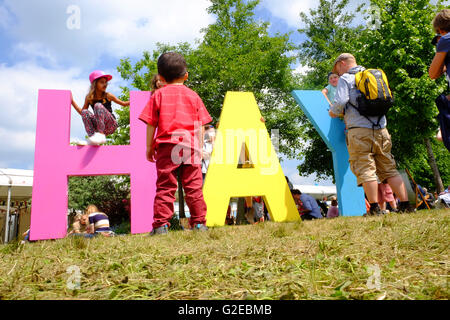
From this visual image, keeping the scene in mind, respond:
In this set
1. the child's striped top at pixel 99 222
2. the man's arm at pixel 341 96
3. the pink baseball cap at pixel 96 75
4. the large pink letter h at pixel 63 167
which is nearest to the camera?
the man's arm at pixel 341 96

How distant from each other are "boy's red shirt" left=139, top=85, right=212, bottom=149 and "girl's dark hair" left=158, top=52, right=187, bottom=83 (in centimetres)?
15

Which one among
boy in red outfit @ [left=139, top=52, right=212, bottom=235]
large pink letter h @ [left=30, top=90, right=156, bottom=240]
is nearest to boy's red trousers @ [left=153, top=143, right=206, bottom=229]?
boy in red outfit @ [left=139, top=52, right=212, bottom=235]

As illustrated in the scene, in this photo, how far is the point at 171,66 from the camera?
3531 millimetres

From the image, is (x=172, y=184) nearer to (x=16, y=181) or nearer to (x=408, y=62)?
(x=16, y=181)

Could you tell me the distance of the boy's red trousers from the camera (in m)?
3.10

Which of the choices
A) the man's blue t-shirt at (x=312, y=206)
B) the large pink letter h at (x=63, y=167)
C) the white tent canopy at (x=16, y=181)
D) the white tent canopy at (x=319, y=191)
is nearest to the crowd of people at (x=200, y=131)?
the large pink letter h at (x=63, y=167)

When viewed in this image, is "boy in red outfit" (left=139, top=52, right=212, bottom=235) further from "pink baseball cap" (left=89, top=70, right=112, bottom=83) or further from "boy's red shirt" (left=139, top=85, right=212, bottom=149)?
"pink baseball cap" (left=89, top=70, right=112, bottom=83)

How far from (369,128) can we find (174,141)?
243cm

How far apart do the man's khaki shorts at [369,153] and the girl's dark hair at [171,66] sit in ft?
7.55

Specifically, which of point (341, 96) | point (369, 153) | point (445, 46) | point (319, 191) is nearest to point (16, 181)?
point (341, 96)

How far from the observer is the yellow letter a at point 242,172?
4.30 m

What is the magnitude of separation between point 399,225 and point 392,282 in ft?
4.93

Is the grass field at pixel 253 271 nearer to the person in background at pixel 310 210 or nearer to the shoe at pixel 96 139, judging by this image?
the shoe at pixel 96 139
